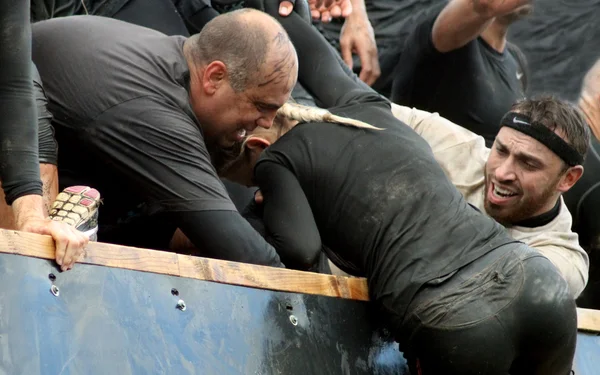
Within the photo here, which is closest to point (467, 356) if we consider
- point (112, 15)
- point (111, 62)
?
point (111, 62)

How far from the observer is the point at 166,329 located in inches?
132

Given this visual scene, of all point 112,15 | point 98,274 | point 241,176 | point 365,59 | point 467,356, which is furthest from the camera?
point 365,59

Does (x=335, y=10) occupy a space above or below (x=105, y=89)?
below

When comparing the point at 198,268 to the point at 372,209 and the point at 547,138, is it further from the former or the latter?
the point at 547,138

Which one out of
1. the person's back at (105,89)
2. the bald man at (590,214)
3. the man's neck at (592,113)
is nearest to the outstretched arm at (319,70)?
the person's back at (105,89)

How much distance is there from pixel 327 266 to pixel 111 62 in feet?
3.16

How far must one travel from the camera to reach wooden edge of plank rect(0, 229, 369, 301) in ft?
10.1

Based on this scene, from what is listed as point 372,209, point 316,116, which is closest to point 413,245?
point 372,209

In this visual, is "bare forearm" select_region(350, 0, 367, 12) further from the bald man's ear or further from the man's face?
the bald man's ear

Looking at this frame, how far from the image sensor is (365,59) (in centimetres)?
550

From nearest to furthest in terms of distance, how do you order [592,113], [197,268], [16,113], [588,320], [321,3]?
[16,113] → [197,268] → [588,320] → [321,3] → [592,113]

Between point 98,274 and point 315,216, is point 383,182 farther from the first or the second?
point 98,274

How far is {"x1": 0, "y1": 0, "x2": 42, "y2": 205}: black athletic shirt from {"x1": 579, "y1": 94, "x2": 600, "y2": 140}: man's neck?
10.8ft

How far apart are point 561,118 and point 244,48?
1.18m
